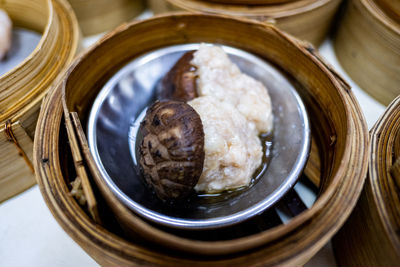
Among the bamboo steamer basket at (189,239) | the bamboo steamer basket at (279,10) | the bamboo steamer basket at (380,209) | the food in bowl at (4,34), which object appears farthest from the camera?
the bamboo steamer basket at (279,10)

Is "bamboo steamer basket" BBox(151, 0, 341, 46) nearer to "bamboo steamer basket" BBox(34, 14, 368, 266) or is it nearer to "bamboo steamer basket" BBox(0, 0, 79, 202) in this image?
"bamboo steamer basket" BBox(34, 14, 368, 266)

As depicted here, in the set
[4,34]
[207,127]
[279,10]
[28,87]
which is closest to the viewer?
[207,127]

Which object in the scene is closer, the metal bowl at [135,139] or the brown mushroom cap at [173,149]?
the brown mushroom cap at [173,149]

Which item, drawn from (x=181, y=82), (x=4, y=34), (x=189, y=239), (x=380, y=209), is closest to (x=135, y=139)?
(x=181, y=82)

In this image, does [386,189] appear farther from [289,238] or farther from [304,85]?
[304,85]

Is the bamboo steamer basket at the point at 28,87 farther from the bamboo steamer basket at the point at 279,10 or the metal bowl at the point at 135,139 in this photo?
the bamboo steamer basket at the point at 279,10

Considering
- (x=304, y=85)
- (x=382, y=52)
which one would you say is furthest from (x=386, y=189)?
(x=382, y=52)

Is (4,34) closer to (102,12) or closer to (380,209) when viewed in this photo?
(102,12)

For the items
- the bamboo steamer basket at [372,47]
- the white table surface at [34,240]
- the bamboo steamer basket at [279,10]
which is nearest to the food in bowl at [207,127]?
the bamboo steamer basket at [279,10]
